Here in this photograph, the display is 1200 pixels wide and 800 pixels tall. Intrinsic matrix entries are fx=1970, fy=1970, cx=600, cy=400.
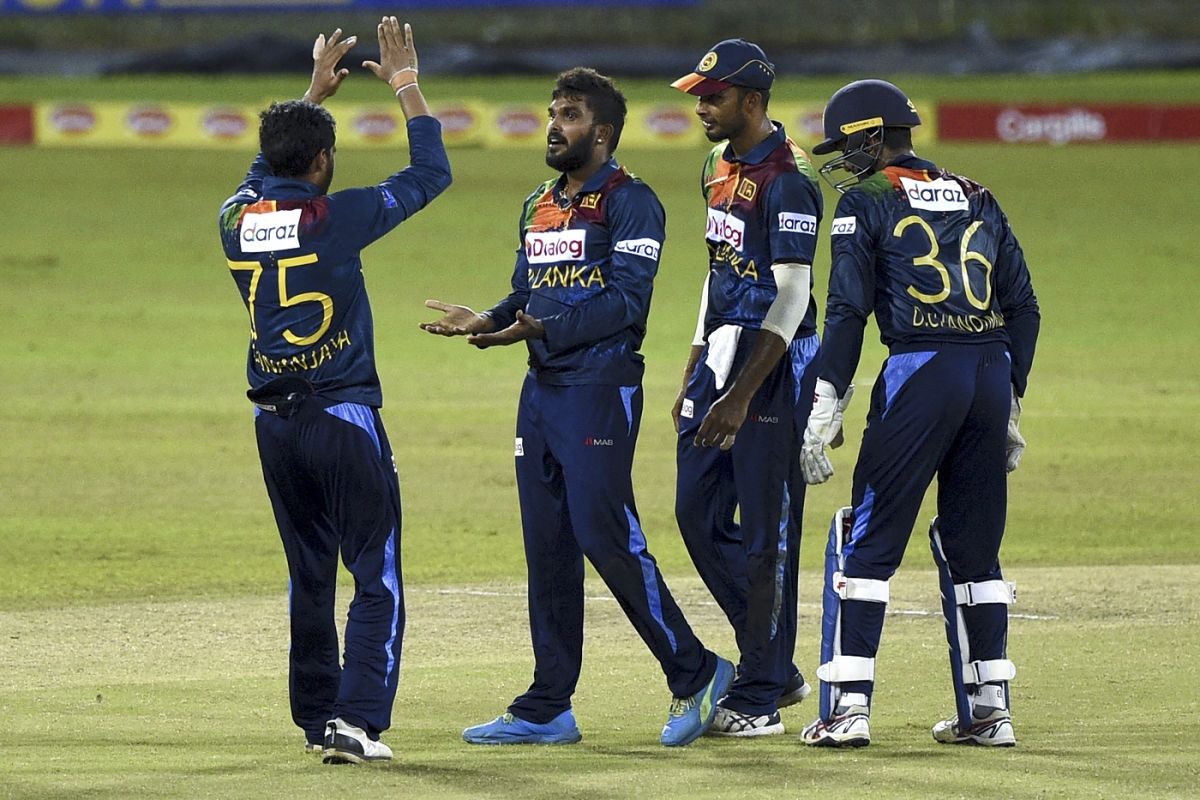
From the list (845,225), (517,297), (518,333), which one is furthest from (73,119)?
(845,225)

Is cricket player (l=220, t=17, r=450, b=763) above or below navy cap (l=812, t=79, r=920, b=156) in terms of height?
below

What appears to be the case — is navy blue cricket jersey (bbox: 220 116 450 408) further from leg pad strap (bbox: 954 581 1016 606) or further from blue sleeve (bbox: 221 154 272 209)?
leg pad strap (bbox: 954 581 1016 606)

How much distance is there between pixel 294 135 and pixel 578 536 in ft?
5.34

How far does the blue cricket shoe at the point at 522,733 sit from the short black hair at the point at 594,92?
199 cm

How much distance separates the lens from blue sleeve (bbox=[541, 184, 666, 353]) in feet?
21.5

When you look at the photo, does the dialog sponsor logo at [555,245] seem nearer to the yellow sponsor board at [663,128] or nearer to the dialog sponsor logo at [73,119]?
the yellow sponsor board at [663,128]

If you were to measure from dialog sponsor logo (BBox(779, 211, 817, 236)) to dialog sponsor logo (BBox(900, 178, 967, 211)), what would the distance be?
16.4 inches

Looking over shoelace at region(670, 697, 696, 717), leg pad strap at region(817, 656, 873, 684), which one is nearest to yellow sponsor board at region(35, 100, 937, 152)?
shoelace at region(670, 697, 696, 717)

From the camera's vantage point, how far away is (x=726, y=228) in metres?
6.97

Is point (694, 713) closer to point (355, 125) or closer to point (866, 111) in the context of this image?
point (866, 111)

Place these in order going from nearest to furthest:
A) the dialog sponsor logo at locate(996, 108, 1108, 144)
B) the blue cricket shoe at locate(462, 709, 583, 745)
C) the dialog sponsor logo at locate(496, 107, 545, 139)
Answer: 1. the blue cricket shoe at locate(462, 709, 583, 745)
2. the dialog sponsor logo at locate(996, 108, 1108, 144)
3. the dialog sponsor logo at locate(496, 107, 545, 139)

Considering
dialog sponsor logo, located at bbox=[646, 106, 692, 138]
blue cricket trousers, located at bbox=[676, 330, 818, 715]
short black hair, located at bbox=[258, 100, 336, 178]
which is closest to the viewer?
short black hair, located at bbox=[258, 100, 336, 178]

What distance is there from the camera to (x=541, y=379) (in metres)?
6.71

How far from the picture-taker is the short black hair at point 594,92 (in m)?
6.77
